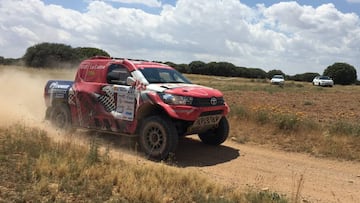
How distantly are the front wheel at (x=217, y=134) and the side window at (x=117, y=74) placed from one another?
8.06ft

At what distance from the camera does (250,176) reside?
8445 mm

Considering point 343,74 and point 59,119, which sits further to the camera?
point 343,74

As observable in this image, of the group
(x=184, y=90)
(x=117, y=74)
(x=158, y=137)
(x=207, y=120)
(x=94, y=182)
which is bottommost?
(x=94, y=182)

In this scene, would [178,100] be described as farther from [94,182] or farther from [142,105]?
[94,182]

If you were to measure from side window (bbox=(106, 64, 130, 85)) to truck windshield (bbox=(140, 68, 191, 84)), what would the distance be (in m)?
0.45

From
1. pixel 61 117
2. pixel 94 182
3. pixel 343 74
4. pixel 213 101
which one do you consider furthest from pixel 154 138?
pixel 343 74

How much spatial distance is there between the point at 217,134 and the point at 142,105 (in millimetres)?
2361

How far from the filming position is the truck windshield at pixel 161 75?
32.3 feet

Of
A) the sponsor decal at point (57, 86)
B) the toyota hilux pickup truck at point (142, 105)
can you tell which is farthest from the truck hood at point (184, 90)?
the sponsor decal at point (57, 86)

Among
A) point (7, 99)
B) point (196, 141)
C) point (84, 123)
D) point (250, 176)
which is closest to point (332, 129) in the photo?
point (196, 141)

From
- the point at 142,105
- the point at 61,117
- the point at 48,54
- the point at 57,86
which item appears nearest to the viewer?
the point at 142,105

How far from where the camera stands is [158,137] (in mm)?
9242

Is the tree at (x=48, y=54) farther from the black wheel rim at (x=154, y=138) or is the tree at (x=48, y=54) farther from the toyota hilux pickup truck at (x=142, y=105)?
the black wheel rim at (x=154, y=138)

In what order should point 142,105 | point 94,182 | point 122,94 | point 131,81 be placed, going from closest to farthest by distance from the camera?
point 94,182, point 142,105, point 131,81, point 122,94
